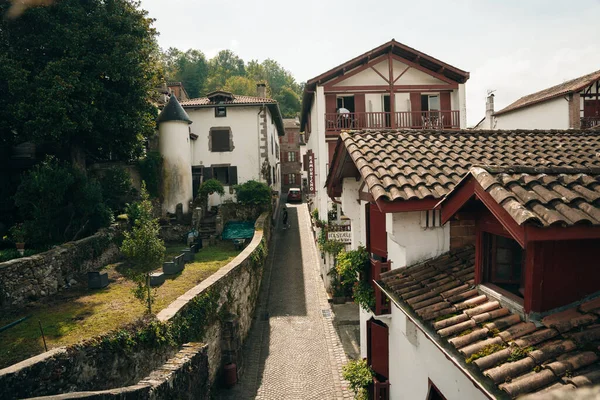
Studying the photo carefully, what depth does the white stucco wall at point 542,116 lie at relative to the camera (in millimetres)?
23656

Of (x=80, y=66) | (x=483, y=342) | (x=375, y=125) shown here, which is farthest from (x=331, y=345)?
(x=80, y=66)

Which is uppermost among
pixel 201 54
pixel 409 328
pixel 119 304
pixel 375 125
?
pixel 201 54

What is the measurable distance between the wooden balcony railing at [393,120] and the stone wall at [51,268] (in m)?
12.2

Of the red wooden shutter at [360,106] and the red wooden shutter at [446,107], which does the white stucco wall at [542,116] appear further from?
the red wooden shutter at [360,106]

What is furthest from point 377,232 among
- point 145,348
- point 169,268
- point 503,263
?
point 169,268

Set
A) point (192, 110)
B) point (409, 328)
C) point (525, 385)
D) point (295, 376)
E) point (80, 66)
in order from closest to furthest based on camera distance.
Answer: point (525, 385) < point (409, 328) < point (295, 376) < point (80, 66) < point (192, 110)

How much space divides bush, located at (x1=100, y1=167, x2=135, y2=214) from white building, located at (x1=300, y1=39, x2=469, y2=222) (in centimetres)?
1176

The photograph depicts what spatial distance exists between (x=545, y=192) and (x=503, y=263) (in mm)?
1122

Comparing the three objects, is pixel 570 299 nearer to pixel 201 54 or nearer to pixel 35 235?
pixel 35 235

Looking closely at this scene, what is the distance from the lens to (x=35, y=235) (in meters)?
14.4

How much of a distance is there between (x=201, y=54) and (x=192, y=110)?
179 feet

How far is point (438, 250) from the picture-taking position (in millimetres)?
5863

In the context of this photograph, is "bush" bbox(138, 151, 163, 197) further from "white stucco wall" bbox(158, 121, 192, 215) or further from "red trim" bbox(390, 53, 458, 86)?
"red trim" bbox(390, 53, 458, 86)

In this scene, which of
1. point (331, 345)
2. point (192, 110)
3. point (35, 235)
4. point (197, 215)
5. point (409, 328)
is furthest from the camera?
point (192, 110)
